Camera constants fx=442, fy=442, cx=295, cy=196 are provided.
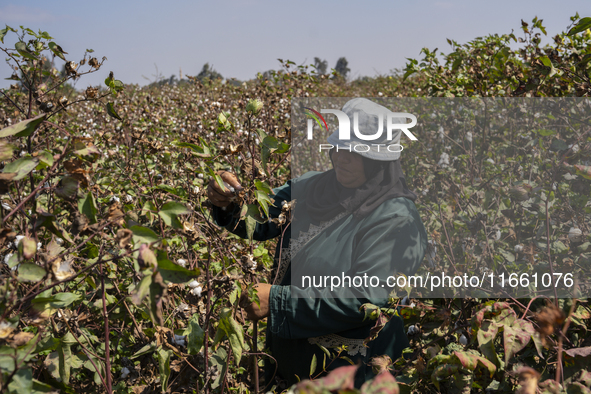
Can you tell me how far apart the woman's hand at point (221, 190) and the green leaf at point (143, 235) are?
25.3 inches

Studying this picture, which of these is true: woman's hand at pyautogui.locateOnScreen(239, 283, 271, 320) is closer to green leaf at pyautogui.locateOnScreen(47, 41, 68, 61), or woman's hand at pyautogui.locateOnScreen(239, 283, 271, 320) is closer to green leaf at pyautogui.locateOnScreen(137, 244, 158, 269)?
green leaf at pyautogui.locateOnScreen(137, 244, 158, 269)

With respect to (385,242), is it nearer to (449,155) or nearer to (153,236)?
(153,236)

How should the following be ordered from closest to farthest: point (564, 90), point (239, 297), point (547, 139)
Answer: point (239, 297)
point (547, 139)
point (564, 90)

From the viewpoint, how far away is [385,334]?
183cm

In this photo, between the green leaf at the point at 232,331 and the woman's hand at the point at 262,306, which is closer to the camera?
the green leaf at the point at 232,331

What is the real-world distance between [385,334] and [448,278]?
15.0 inches

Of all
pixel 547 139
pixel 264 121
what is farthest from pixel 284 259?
pixel 264 121

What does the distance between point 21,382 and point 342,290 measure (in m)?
1.07

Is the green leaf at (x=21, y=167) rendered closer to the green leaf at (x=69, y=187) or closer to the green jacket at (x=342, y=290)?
the green leaf at (x=69, y=187)

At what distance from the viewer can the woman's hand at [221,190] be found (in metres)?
1.45

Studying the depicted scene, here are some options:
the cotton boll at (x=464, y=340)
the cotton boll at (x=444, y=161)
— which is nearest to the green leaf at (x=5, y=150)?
the cotton boll at (x=464, y=340)

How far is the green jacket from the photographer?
156 cm

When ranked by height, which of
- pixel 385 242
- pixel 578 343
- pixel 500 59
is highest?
pixel 500 59

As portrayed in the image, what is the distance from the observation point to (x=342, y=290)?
1605mm
